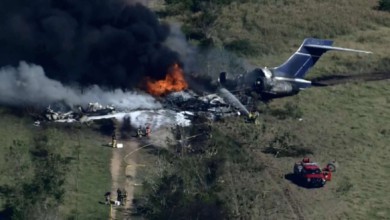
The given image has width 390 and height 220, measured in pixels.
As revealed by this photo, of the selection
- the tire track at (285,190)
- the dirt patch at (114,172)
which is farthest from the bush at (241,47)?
the dirt patch at (114,172)

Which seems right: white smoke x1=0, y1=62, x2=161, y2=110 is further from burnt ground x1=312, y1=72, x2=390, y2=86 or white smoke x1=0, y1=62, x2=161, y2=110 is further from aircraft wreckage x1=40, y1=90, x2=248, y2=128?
burnt ground x1=312, y1=72, x2=390, y2=86

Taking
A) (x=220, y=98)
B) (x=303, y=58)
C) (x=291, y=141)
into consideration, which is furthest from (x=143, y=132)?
(x=303, y=58)

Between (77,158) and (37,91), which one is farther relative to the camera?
(37,91)

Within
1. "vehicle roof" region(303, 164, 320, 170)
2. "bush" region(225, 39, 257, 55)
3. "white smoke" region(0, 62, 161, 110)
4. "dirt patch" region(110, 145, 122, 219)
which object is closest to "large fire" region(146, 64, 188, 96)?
"white smoke" region(0, 62, 161, 110)

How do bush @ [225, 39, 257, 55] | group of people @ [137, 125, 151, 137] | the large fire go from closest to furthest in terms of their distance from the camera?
group of people @ [137, 125, 151, 137] → the large fire → bush @ [225, 39, 257, 55]

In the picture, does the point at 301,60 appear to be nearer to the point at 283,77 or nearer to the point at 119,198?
the point at 283,77

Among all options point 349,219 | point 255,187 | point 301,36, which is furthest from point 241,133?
point 301,36
